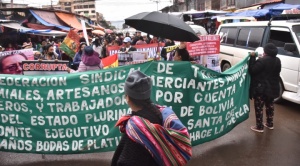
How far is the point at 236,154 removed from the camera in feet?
14.8

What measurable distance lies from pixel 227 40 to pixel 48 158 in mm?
7375

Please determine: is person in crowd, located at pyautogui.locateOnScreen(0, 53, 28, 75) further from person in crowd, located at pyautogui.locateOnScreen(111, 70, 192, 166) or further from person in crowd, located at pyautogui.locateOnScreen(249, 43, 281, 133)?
person in crowd, located at pyautogui.locateOnScreen(111, 70, 192, 166)

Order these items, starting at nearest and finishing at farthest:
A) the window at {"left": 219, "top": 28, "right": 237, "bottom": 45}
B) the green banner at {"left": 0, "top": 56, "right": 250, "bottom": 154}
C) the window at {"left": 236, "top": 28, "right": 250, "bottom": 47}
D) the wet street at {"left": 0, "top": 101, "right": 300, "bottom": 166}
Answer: the green banner at {"left": 0, "top": 56, "right": 250, "bottom": 154}
the wet street at {"left": 0, "top": 101, "right": 300, "bottom": 166}
the window at {"left": 236, "top": 28, "right": 250, "bottom": 47}
the window at {"left": 219, "top": 28, "right": 237, "bottom": 45}

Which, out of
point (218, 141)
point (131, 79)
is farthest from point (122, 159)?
point (218, 141)

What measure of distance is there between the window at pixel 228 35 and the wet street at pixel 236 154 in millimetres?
4736

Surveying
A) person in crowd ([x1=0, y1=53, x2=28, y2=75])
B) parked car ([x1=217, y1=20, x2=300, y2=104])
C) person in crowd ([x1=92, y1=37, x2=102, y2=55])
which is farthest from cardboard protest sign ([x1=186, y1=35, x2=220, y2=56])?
person in crowd ([x1=92, y1=37, x2=102, y2=55])

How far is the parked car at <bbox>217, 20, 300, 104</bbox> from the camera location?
Answer: 6.59m

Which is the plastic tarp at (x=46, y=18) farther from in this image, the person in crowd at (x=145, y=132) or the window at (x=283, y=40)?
the person in crowd at (x=145, y=132)

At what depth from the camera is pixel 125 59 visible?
8.38 meters

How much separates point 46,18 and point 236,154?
2415cm

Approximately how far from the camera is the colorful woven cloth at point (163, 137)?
1.90 meters

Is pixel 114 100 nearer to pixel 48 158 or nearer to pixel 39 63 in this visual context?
pixel 48 158

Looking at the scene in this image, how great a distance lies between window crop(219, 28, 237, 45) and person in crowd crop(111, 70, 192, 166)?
8.10 m

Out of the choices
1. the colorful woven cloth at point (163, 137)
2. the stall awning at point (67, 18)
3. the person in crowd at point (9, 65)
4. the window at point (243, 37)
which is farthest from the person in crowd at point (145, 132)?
the stall awning at point (67, 18)
